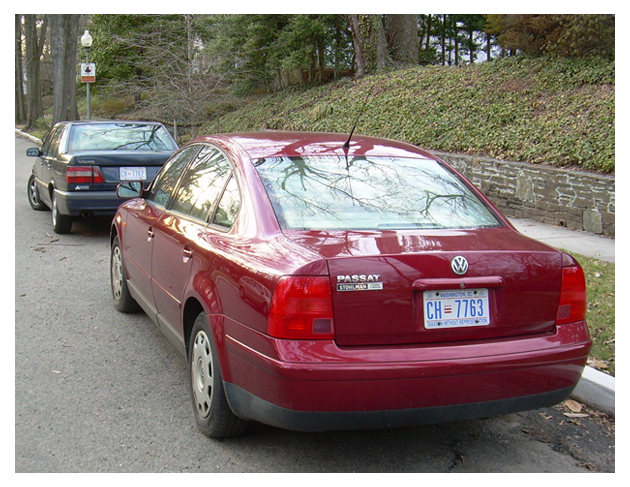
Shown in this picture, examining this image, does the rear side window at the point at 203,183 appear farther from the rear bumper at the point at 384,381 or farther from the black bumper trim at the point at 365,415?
the black bumper trim at the point at 365,415

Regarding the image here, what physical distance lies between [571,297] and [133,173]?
7206 mm

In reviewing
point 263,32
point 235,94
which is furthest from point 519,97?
point 235,94

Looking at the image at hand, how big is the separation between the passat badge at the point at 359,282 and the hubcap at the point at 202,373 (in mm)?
981

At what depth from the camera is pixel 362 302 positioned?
296 centimetres

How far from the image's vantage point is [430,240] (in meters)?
3.26

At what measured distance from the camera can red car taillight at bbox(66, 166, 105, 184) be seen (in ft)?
30.0

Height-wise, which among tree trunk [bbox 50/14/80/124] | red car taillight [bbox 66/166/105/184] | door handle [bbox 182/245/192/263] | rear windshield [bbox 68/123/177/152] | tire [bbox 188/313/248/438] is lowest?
tire [bbox 188/313/248/438]

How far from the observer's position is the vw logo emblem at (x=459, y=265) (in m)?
3.07

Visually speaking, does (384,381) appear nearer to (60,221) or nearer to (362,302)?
(362,302)

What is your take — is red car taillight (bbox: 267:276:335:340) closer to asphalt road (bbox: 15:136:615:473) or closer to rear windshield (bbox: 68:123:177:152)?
asphalt road (bbox: 15:136:615:473)

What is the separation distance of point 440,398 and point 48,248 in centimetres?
726

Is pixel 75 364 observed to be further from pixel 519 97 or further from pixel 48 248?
pixel 519 97

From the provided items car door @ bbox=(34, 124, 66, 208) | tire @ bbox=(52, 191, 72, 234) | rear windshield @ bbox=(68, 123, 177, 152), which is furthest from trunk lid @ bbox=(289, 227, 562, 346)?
car door @ bbox=(34, 124, 66, 208)

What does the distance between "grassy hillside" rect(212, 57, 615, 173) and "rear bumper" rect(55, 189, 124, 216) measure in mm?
4323
